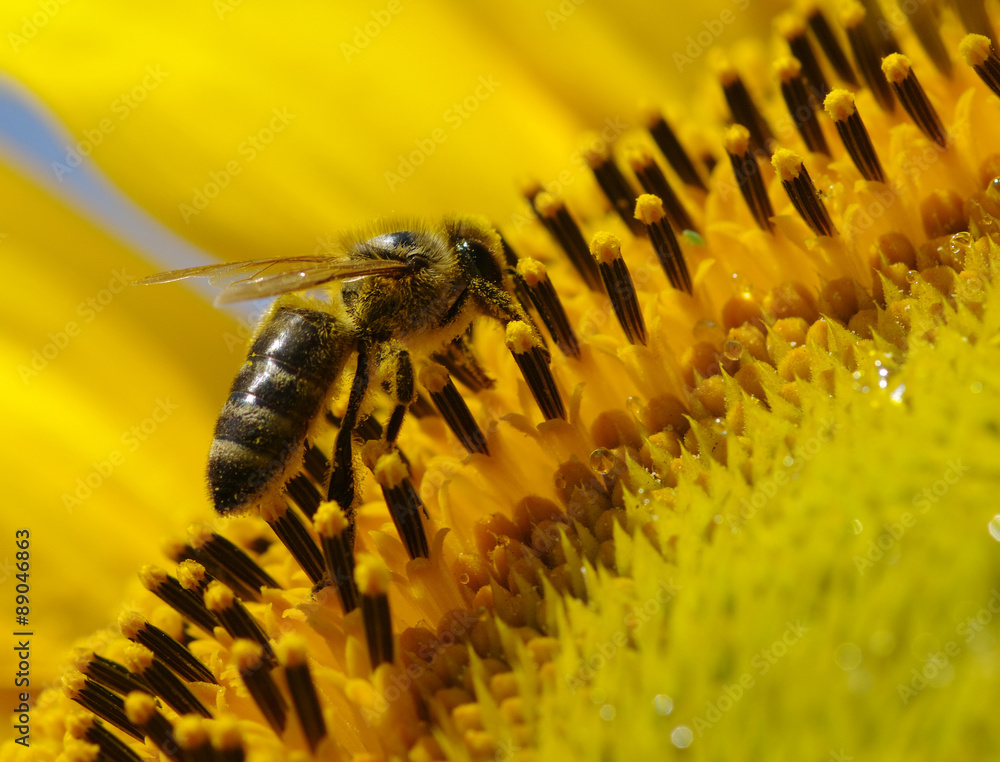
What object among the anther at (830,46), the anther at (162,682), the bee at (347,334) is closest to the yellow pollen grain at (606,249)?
the bee at (347,334)

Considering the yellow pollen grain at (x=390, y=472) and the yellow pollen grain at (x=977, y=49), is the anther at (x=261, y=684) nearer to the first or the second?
the yellow pollen grain at (x=390, y=472)

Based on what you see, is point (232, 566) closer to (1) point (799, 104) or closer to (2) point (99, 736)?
(2) point (99, 736)

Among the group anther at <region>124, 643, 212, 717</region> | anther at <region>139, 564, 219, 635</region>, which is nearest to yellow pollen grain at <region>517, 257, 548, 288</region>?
anther at <region>139, 564, 219, 635</region>

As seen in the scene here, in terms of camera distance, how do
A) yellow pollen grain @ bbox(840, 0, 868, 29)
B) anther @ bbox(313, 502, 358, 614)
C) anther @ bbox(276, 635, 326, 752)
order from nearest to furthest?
anther @ bbox(276, 635, 326, 752) → anther @ bbox(313, 502, 358, 614) → yellow pollen grain @ bbox(840, 0, 868, 29)

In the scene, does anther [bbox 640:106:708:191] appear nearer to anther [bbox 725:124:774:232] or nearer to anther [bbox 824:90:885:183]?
anther [bbox 725:124:774:232]

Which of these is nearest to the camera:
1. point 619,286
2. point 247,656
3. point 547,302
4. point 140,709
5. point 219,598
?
point 247,656

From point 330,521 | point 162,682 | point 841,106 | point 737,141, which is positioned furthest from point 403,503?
point 841,106

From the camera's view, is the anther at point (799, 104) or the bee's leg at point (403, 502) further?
the anther at point (799, 104)
